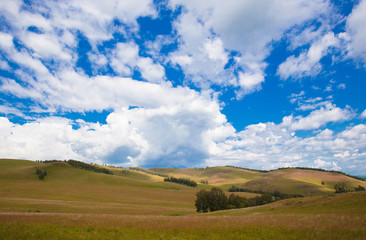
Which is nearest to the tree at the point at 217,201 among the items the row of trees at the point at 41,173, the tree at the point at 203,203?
the tree at the point at 203,203

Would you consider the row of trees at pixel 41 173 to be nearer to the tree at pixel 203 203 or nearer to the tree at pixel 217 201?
the tree at pixel 203 203

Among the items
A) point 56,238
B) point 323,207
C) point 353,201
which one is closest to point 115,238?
point 56,238

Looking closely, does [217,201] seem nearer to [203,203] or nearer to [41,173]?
[203,203]

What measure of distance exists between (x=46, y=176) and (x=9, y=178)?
24876 millimetres

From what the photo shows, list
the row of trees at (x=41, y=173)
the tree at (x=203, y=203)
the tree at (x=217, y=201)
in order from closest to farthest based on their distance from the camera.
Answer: the tree at (x=217, y=201) < the tree at (x=203, y=203) < the row of trees at (x=41, y=173)

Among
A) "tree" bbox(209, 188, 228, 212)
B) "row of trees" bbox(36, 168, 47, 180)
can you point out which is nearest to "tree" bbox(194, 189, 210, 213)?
"tree" bbox(209, 188, 228, 212)

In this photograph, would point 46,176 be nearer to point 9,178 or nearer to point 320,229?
point 9,178

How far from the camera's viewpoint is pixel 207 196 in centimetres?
7669

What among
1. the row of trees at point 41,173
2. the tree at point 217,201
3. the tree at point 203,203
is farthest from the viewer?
the row of trees at point 41,173

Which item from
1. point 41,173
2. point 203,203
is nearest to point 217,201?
point 203,203

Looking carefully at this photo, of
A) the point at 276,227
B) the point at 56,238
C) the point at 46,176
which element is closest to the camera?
the point at 56,238

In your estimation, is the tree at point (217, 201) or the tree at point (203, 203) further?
the tree at point (203, 203)

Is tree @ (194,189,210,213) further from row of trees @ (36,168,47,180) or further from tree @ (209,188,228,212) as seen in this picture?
row of trees @ (36,168,47,180)

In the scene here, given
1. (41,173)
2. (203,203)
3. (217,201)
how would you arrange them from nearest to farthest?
1. (217,201)
2. (203,203)
3. (41,173)
